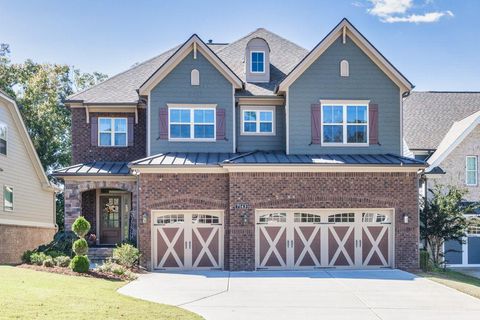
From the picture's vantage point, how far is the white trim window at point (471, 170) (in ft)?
85.9

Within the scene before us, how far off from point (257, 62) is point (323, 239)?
8.20m

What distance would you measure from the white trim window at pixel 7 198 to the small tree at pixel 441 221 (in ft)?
58.5

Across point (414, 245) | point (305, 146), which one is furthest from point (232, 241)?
point (414, 245)

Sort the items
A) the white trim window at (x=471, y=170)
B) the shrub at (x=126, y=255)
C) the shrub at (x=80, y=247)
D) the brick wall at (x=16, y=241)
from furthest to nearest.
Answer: the white trim window at (x=471, y=170) < the brick wall at (x=16, y=241) < the shrub at (x=126, y=255) < the shrub at (x=80, y=247)

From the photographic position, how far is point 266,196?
2097cm

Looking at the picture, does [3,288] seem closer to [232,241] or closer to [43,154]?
[232,241]

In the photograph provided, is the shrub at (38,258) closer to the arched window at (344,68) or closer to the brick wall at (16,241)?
the brick wall at (16,241)

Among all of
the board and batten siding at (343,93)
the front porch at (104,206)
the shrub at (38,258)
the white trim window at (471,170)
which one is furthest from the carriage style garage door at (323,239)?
the shrub at (38,258)

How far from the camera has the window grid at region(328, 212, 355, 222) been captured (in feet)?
70.5

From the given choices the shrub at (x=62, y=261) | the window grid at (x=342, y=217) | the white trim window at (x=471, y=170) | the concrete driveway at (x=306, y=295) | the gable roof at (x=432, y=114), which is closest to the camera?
the concrete driveway at (x=306, y=295)

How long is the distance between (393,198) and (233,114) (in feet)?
22.9

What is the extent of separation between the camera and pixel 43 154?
135 ft

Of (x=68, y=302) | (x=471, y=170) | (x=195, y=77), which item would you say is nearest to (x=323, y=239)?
(x=195, y=77)

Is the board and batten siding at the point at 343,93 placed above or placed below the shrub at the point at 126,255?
above
